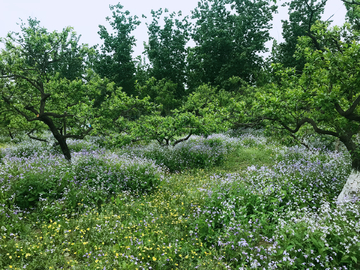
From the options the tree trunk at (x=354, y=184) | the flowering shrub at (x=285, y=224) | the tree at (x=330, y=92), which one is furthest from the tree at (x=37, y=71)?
the tree trunk at (x=354, y=184)

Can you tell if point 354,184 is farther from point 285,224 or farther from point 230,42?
point 230,42

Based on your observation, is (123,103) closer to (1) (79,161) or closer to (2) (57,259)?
(1) (79,161)

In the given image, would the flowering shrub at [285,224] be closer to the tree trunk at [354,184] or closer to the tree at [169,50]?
the tree trunk at [354,184]

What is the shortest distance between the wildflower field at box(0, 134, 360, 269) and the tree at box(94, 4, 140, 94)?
25654 millimetres

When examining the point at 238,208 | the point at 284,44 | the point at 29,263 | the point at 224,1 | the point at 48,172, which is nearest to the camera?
the point at 29,263

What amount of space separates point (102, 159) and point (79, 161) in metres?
0.83

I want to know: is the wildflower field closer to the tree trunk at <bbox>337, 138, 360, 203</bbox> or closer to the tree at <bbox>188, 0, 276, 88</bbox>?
the tree trunk at <bbox>337, 138, 360, 203</bbox>

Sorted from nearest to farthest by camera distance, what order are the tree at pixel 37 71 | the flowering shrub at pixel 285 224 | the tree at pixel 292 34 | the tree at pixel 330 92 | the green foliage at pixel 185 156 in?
the flowering shrub at pixel 285 224, the tree at pixel 330 92, the tree at pixel 37 71, the green foliage at pixel 185 156, the tree at pixel 292 34

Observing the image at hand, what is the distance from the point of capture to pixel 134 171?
7992 mm

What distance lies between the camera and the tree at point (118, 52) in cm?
3117

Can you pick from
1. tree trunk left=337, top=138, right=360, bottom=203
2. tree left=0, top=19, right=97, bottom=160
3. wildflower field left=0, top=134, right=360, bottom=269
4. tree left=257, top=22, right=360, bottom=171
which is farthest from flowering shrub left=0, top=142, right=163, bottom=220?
tree trunk left=337, top=138, right=360, bottom=203

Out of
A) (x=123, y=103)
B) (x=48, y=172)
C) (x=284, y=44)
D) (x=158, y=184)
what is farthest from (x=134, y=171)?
(x=284, y=44)

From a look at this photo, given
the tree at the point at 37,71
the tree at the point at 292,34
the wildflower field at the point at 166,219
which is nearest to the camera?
the wildflower field at the point at 166,219

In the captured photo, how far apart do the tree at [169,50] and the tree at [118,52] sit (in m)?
2.96
